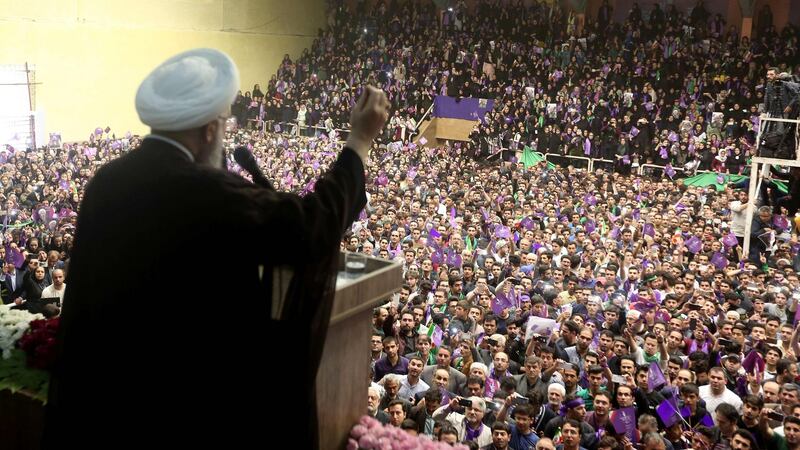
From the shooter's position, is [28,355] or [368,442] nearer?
[368,442]

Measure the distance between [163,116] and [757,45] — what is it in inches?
818

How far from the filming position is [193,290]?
5.31 ft

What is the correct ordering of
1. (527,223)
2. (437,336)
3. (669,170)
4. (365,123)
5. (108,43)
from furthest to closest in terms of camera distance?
(108,43) < (669,170) < (527,223) < (437,336) < (365,123)

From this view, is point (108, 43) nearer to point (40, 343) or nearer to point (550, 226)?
point (550, 226)

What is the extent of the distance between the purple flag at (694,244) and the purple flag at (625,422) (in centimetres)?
604

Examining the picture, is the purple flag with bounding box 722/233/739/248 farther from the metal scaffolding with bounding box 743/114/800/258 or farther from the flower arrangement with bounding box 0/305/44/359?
the flower arrangement with bounding box 0/305/44/359

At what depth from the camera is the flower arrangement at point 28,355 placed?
255 centimetres

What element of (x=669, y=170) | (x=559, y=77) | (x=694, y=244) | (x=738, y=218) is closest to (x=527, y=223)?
(x=694, y=244)

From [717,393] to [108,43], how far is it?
21.0 metres

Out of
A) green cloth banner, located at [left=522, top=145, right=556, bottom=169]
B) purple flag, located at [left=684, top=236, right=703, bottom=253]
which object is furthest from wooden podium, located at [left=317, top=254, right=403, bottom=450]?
green cloth banner, located at [left=522, top=145, right=556, bottom=169]

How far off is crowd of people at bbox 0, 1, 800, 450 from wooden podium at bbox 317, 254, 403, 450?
306cm

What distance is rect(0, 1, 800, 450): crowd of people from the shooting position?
6238 millimetres

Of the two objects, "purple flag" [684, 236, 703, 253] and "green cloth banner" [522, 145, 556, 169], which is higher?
"purple flag" [684, 236, 703, 253]

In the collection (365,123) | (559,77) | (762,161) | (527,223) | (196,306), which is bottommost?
(527,223)
